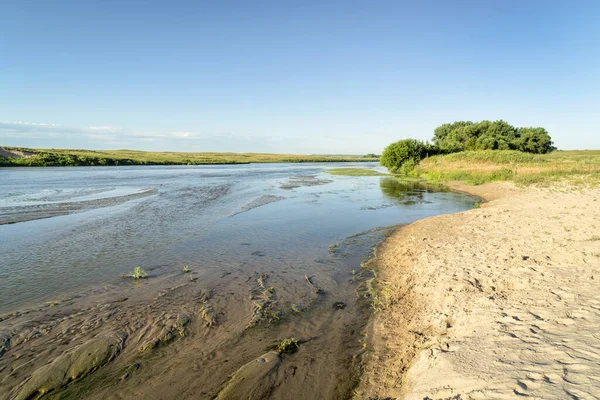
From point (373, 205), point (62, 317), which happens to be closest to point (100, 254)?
point (62, 317)

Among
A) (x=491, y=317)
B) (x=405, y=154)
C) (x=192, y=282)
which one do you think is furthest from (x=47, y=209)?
(x=405, y=154)

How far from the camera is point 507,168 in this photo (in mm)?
41031

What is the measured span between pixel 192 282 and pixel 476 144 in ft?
259

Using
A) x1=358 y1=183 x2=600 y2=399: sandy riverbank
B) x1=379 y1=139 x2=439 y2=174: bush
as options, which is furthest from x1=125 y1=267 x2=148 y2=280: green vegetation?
x1=379 y1=139 x2=439 y2=174: bush

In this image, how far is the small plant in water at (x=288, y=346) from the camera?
6.66 meters

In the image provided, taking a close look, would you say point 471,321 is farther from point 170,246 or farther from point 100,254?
point 100,254

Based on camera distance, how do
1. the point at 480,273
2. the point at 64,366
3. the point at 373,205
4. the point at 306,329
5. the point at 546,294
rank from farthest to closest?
1. the point at 373,205
2. the point at 480,273
3. the point at 306,329
4. the point at 546,294
5. the point at 64,366

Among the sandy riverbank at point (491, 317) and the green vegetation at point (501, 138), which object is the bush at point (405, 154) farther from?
the sandy riverbank at point (491, 317)

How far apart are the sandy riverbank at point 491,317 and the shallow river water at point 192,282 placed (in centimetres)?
117

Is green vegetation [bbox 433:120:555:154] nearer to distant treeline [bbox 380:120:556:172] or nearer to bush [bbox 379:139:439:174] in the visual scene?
distant treeline [bbox 380:120:556:172]

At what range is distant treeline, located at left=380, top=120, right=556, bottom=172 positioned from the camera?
6175cm

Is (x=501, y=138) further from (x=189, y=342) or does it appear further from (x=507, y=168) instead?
(x=189, y=342)

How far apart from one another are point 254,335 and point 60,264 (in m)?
9.37

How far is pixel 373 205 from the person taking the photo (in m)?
26.2
